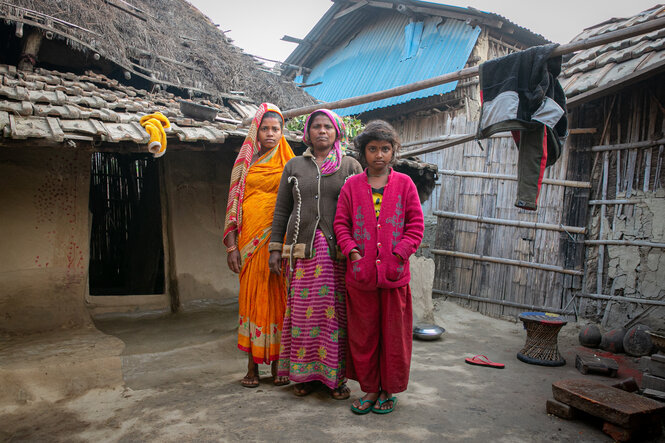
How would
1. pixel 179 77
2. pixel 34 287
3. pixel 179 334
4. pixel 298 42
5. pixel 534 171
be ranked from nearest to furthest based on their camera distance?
pixel 534 171, pixel 34 287, pixel 179 334, pixel 179 77, pixel 298 42

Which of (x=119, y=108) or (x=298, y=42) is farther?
(x=298, y=42)

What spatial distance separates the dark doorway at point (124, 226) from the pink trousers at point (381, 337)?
4327mm

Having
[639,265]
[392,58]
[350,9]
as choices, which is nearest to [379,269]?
[639,265]

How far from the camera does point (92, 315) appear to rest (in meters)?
4.39

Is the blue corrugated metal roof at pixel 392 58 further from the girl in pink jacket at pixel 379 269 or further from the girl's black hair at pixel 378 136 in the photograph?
the girl in pink jacket at pixel 379 269

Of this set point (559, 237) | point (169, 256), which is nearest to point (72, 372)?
point (169, 256)

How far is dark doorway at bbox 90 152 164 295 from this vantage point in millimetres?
6355

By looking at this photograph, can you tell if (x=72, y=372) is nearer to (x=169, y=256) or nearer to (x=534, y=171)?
(x=169, y=256)

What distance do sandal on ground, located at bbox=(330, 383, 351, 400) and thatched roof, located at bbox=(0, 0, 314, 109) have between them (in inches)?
196

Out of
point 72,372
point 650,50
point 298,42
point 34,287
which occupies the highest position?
point 298,42

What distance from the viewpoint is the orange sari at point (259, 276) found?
123 inches

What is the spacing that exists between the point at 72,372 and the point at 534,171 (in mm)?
3573

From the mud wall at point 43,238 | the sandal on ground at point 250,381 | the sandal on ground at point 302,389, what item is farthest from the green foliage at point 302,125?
the sandal on ground at point 302,389

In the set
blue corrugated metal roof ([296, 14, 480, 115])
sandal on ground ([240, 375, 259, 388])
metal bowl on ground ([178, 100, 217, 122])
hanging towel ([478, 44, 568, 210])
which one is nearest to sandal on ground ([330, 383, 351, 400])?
sandal on ground ([240, 375, 259, 388])
